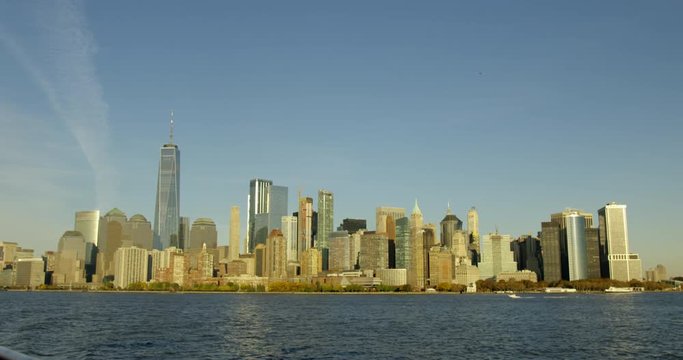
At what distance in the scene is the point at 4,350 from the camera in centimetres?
805

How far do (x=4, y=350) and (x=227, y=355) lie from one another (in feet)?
160

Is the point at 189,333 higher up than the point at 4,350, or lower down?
lower down

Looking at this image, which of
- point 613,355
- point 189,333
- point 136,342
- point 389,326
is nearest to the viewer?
point 613,355

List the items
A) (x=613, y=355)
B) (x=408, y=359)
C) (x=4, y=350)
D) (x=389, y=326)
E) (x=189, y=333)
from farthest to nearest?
1. (x=389, y=326)
2. (x=189, y=333)
3. (x=613, y=355)
4. (x=408, y=359)
5. (x=4, y=350)

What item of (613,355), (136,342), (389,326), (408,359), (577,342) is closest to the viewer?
(408,359)

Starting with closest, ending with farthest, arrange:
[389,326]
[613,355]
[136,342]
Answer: [613,355] < [136,342] < [389,326]

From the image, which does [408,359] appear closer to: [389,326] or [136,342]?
[136,342]

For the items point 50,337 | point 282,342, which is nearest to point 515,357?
point 282,342

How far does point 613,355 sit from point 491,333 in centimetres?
2182

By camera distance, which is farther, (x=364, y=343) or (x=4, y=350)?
(x=364, y=343)

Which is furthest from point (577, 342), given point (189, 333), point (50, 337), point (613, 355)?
point (50, 337)

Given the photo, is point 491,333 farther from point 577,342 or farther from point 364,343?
point 364,343

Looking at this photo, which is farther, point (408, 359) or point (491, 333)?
point (491, 333)

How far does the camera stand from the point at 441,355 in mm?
55906
